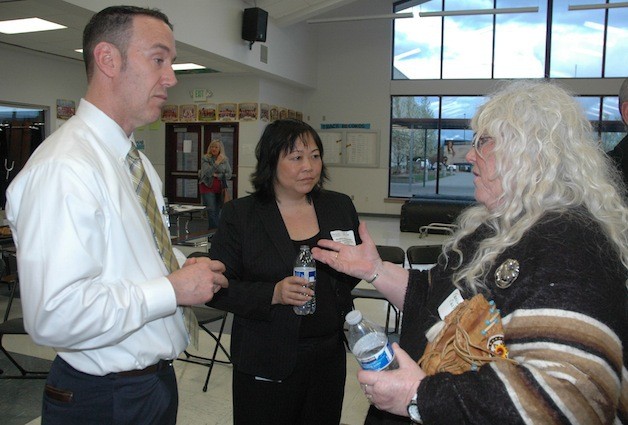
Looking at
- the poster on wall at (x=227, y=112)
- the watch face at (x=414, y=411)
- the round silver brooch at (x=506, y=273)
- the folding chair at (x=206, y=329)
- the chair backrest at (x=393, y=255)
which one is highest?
the poster on wall at (x=227, y=112)

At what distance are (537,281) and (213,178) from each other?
27.8 ft

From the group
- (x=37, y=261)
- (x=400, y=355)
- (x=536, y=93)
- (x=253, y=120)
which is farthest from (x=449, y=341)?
(x=253, y=120)

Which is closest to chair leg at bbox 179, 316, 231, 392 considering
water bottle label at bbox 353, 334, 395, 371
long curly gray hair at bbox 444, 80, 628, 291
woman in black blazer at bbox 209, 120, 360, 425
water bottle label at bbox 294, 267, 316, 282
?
woman in black blazer at bbox 209, 120, 360, 425

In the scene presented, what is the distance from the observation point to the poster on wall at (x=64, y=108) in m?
9.78

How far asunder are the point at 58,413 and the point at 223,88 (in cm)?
A: 1111

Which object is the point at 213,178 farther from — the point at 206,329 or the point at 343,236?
the point at 343,236

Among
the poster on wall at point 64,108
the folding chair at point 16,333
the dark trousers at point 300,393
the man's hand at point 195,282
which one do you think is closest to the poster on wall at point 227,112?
the poster on wall at point 64,108

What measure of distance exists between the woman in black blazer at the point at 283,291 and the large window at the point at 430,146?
11146 mm

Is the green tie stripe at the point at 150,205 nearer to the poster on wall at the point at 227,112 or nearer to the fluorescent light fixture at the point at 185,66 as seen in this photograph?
the fluorescent light fixture at the point at 185,66

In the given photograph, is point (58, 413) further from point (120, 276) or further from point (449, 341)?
point (449, 341)

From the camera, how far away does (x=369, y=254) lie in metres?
1.87

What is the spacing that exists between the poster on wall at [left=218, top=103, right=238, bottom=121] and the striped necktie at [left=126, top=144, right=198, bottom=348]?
10.4 meters

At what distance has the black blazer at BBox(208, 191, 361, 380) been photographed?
1951 mm

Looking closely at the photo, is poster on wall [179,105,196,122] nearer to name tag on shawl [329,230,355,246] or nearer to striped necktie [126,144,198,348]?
name tag on shawl [329,230,355,246]
